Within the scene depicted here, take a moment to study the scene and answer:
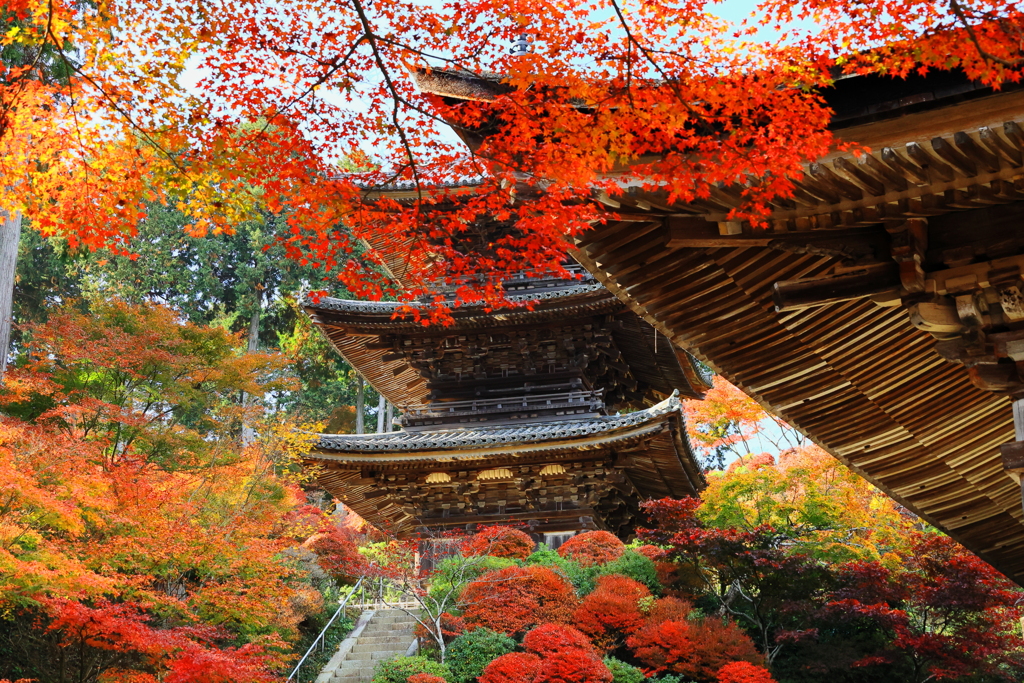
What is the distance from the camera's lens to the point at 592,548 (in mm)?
13586

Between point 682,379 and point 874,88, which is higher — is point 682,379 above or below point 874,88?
above

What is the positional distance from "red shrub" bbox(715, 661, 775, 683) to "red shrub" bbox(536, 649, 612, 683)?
1.32m

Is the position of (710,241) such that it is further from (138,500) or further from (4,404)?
(4,404)

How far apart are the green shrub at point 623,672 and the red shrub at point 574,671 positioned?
1.03 ft

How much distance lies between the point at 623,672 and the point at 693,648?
3.04ft

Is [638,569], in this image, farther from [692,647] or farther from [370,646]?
[370,646]

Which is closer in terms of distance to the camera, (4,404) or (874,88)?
(874,88)

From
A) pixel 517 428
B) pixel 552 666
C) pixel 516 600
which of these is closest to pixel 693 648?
pixel 552 666

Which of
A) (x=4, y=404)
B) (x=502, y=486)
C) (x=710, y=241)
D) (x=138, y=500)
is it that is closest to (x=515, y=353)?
(x=502, y=486)

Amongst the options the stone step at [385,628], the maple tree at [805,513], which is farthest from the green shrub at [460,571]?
the maple tree at [805,513]

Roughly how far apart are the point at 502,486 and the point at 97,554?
6.46 meters

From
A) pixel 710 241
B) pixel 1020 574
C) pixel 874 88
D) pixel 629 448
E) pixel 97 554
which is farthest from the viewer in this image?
pixel 629 448

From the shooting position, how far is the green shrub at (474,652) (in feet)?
36.1

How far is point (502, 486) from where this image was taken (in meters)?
14.6
